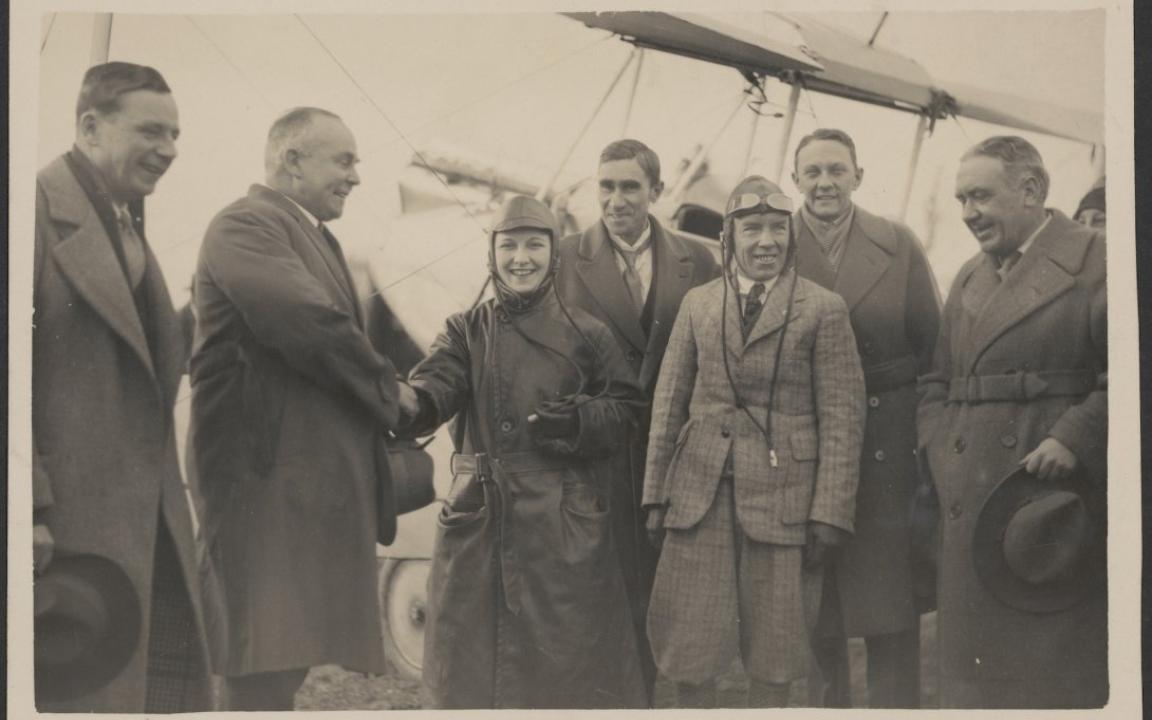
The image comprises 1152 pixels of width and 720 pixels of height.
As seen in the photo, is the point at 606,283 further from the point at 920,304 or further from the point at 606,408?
the point at 920,304

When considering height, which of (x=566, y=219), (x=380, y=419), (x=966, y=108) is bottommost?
(x=380, y=419)

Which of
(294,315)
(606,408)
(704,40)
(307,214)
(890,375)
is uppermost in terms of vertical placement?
(704,40)

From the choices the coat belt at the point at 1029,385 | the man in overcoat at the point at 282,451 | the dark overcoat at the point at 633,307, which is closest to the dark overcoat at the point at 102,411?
the man in overcoat at the point at 282,451

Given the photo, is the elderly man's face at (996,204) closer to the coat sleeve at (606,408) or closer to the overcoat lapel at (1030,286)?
the overcoat lapel at (1030,286)

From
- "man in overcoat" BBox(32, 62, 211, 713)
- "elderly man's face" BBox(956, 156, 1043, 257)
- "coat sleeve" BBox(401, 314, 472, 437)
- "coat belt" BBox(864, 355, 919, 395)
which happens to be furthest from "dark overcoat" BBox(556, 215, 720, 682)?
"man in overcoat" BBox(32, 62, 211, 713)

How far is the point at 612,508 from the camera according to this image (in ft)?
16.3

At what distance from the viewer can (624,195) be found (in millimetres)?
5090

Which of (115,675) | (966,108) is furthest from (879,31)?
(115,675)

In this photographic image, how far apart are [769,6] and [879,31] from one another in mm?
404

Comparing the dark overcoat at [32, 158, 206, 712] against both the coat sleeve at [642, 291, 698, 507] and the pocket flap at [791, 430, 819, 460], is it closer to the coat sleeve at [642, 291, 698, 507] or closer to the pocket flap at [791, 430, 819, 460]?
the coat sleeve at [642, 291, 698, 507]

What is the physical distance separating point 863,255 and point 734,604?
1266mm

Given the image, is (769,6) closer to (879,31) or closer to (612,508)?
(879,31)

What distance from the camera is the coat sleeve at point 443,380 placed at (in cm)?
490

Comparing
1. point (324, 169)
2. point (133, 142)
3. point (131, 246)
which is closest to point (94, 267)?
point (131, 246)
